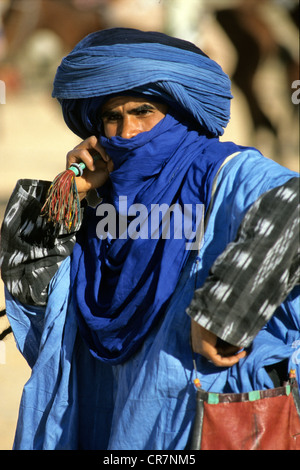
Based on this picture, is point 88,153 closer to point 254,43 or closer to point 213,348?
point 213,348

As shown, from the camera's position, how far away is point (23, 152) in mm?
13070

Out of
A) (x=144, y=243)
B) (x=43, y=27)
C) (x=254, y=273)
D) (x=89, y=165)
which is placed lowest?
(x=254, y=273)

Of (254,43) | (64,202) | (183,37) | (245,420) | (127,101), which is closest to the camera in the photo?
(245,420)

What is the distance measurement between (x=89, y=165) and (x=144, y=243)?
1.38 ft

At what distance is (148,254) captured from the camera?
7.50ft

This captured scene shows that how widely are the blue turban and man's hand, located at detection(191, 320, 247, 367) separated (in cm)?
70

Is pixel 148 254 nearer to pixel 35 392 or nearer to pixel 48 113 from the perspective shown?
pixel 35 392

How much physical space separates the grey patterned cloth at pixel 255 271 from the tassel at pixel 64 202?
2.24ft

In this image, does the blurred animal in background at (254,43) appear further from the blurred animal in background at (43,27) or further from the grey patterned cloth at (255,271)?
the grey patterned cloth at (255,271)

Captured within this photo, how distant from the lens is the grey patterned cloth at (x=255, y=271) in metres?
1.97

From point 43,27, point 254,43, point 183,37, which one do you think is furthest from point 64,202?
point 43,27

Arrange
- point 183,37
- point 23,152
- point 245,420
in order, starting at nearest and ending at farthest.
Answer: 1. point 245,420
2. point 183,37
3. point 23,152

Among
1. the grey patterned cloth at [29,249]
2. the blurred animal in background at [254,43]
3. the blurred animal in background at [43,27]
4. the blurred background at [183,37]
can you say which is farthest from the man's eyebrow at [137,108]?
the blurred animal in background at [43,27]
